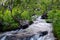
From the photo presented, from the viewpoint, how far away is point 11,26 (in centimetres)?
2177

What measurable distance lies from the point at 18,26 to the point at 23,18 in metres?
3.46

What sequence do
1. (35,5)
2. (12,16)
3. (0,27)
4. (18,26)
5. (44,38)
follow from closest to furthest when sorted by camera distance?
(44,38), (0,27), (18,26), (12,16), (35,5)

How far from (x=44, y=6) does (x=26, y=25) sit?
2281 cm

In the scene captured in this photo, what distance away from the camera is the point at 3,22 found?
21.9 m

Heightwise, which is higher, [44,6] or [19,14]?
[19,14]

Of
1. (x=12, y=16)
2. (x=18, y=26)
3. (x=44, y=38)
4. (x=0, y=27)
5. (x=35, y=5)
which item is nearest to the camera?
(x=44, y=38)

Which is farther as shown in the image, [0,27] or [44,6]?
[44,6]

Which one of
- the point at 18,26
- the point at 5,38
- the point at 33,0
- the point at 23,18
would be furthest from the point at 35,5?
the point at 5,38

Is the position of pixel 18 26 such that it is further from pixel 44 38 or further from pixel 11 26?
pixel 44 38

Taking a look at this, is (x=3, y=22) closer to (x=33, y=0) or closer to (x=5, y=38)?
(x=5, y=38)

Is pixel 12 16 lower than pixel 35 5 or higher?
higher

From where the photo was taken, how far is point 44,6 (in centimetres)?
4603

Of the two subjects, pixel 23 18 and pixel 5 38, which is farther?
pixel 23 18

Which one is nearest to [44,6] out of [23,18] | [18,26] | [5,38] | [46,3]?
[46,3]
